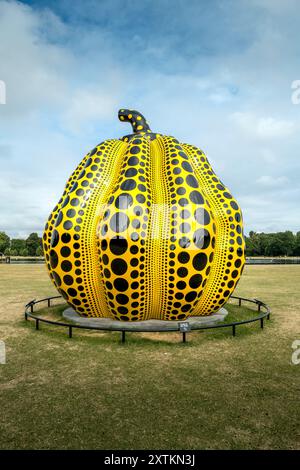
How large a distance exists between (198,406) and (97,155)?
912cm

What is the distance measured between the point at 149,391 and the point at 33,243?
114553 mm

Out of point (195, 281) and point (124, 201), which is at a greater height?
point (124, 201)

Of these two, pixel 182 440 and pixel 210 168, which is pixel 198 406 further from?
pixel 210 168

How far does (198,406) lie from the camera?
625 centimetres

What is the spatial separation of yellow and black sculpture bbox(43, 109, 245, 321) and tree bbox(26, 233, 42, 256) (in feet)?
353

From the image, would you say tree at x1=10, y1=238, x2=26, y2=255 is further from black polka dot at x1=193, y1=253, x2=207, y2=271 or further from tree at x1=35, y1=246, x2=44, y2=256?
black polka dot at x1=193, y1=253, x2=207, y2=271

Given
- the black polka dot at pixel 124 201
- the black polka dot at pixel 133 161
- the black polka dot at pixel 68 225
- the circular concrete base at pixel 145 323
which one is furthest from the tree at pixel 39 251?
the black polka dot at pixel 124 201

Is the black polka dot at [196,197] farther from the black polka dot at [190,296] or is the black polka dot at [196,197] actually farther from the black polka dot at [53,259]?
the black polka dot at [53,259]

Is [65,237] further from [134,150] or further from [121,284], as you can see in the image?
[134,150]

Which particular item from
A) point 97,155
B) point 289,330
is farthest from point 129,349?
point 97,155

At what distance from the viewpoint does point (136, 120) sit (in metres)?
15.2

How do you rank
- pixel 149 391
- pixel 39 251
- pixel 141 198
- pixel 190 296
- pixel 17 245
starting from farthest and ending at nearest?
pixel 17 245
pixel 39 251
pixel 141 198
pixel 190 296
pixel 149 391

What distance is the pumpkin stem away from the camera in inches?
594

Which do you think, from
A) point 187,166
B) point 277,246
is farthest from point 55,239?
point 277,246
